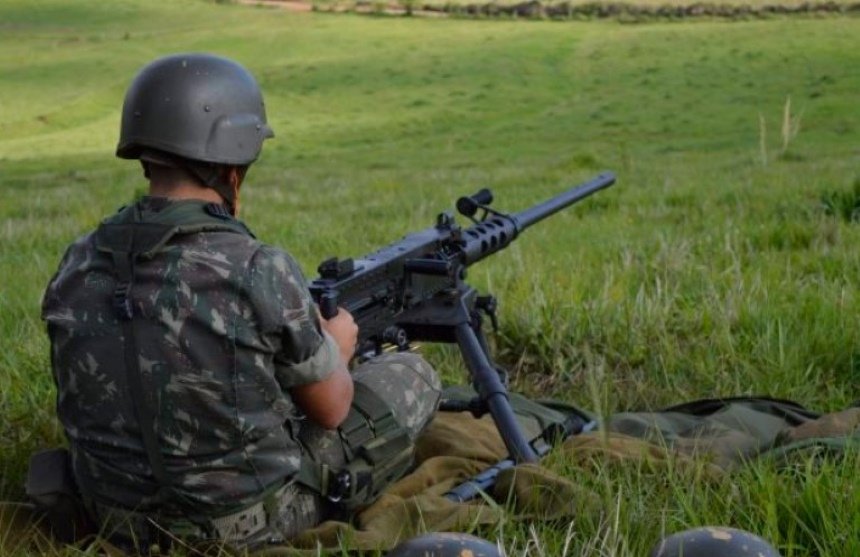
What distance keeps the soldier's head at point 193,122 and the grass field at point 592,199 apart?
1092 mm

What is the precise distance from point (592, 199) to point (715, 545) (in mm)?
9524

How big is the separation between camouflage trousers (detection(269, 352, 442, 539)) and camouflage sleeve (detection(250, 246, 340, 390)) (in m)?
0.33

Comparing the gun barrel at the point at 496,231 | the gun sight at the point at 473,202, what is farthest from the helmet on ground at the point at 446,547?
the gun sight at the point at 473,202

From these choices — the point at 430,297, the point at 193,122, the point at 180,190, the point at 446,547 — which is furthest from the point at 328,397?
the point at 446,547

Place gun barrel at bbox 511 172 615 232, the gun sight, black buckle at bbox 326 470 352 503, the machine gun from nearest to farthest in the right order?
black buckle at bbox 326 470 352 503, the machine gun, the gun sight, gun barrel at bbox 511 172 615 232

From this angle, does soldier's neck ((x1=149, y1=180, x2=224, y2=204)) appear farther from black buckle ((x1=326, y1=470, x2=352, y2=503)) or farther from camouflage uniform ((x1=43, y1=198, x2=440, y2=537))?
black buckle ((x1=326, y1=470, x2=352, y2=503))

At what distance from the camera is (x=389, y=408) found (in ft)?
14.6

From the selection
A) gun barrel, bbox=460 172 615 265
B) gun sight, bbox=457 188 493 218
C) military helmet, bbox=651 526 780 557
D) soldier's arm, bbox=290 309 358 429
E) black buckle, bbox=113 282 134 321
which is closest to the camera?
military helmet, bbox=651 526 780 557

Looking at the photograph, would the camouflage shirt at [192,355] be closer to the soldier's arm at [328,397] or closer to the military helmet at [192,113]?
the soldier's arm at [328,397]

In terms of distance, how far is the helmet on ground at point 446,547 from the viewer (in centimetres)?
284

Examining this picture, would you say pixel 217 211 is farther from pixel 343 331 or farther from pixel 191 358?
pixel 343 331

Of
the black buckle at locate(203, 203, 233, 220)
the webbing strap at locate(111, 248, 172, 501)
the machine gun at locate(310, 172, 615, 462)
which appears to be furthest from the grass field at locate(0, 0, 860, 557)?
the black buckle at locate(203, 203, 233, 220)

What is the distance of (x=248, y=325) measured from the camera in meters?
3.80

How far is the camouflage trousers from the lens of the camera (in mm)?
4113
